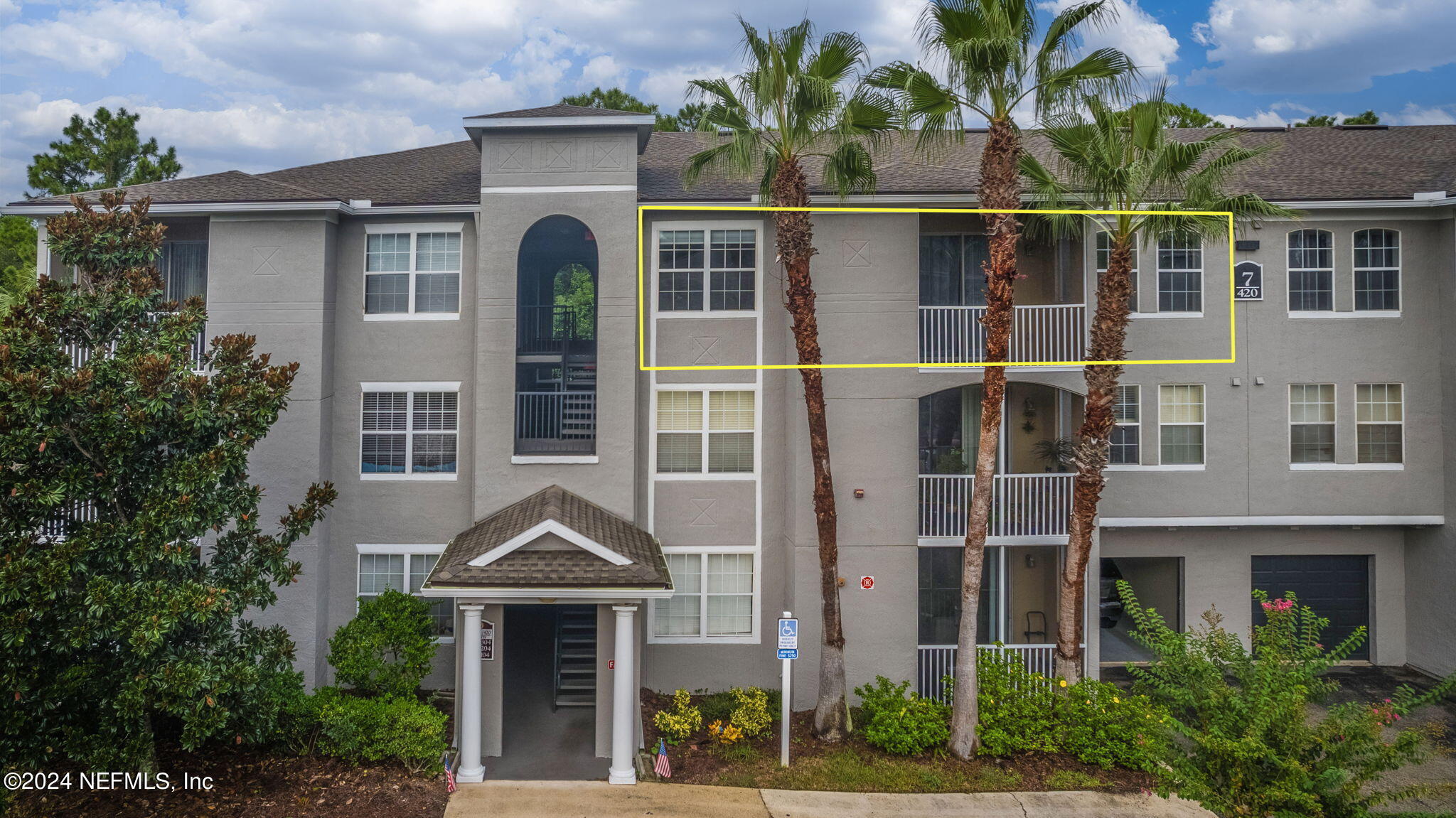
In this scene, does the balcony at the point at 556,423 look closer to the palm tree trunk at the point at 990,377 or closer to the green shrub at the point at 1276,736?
the palm tree trunk at the point at 990,377

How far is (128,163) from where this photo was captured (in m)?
31.6

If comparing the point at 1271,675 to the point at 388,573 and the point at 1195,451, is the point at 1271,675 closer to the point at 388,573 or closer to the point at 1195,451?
the point at 1195,451

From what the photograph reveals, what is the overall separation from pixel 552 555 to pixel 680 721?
3.19 m

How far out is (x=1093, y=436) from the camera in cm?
1295

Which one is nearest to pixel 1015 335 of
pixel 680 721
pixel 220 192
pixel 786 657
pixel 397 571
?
pixel 786 657

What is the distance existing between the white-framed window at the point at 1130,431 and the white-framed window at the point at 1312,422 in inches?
112

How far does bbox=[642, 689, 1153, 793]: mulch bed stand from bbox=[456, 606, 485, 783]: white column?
257 cm

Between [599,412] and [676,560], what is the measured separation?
9.75 ft

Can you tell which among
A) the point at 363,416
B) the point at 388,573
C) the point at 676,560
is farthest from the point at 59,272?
the point at 676,560

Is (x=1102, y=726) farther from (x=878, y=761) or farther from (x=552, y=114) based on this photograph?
(x=552, y=114)

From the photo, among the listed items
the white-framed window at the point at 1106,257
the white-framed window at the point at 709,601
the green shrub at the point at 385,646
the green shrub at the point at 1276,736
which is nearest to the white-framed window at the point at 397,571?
the green shrub at the point at 385,646

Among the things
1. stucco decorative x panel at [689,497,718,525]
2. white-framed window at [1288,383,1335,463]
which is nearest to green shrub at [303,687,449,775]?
stucco decorative x panel at [689,497,718,525]

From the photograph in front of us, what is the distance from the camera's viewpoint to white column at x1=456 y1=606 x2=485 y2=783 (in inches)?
480

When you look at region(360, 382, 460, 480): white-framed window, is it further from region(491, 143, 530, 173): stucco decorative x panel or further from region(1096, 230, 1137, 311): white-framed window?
region(1096, 230, 1137, 311): white-framed window
